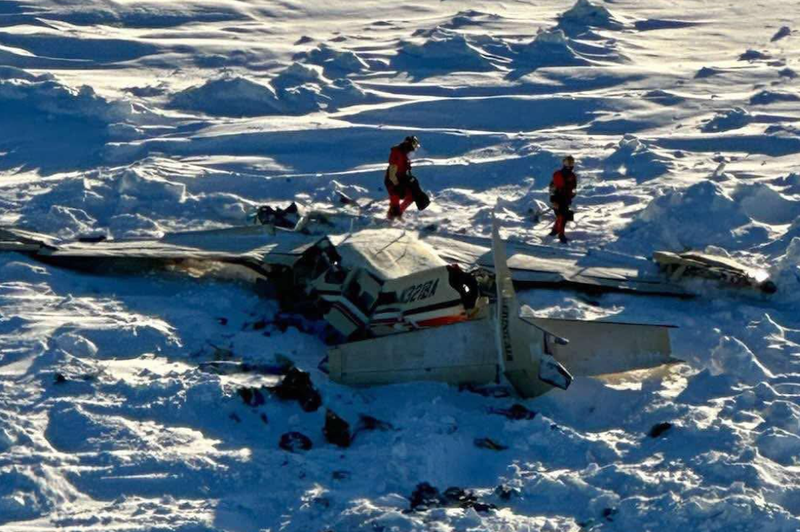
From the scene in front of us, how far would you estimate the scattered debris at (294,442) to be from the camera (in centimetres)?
1141

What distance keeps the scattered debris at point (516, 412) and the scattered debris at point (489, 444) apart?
0.45 metres

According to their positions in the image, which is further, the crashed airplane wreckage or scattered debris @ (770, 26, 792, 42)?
scattered debris @ (770, 26, 792, 42)

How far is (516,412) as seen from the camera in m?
12.1

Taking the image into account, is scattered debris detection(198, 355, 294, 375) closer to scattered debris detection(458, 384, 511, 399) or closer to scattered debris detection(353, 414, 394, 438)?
scattered debris detection(353, 414, 394, 438)

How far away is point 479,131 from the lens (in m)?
21.5

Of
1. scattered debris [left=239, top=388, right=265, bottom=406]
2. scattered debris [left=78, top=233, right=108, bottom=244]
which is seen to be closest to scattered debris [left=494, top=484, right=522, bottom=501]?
scattered debris [left=239, top=388, right=265, bottom=406]

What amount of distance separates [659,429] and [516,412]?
1.27m

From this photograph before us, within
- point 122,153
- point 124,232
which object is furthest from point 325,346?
point 122,153

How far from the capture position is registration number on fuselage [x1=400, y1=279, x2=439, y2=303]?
13.0 metres

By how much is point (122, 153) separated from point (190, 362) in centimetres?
751

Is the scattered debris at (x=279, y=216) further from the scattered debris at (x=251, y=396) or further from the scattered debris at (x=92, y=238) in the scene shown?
the scattered debris at (x=251, y=396)

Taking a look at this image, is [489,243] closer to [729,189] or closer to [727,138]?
[729,189]

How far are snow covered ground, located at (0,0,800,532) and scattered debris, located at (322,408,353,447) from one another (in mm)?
74

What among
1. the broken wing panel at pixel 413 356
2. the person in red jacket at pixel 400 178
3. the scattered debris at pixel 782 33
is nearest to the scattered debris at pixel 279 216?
the person in red jacket at pixel 400 178
